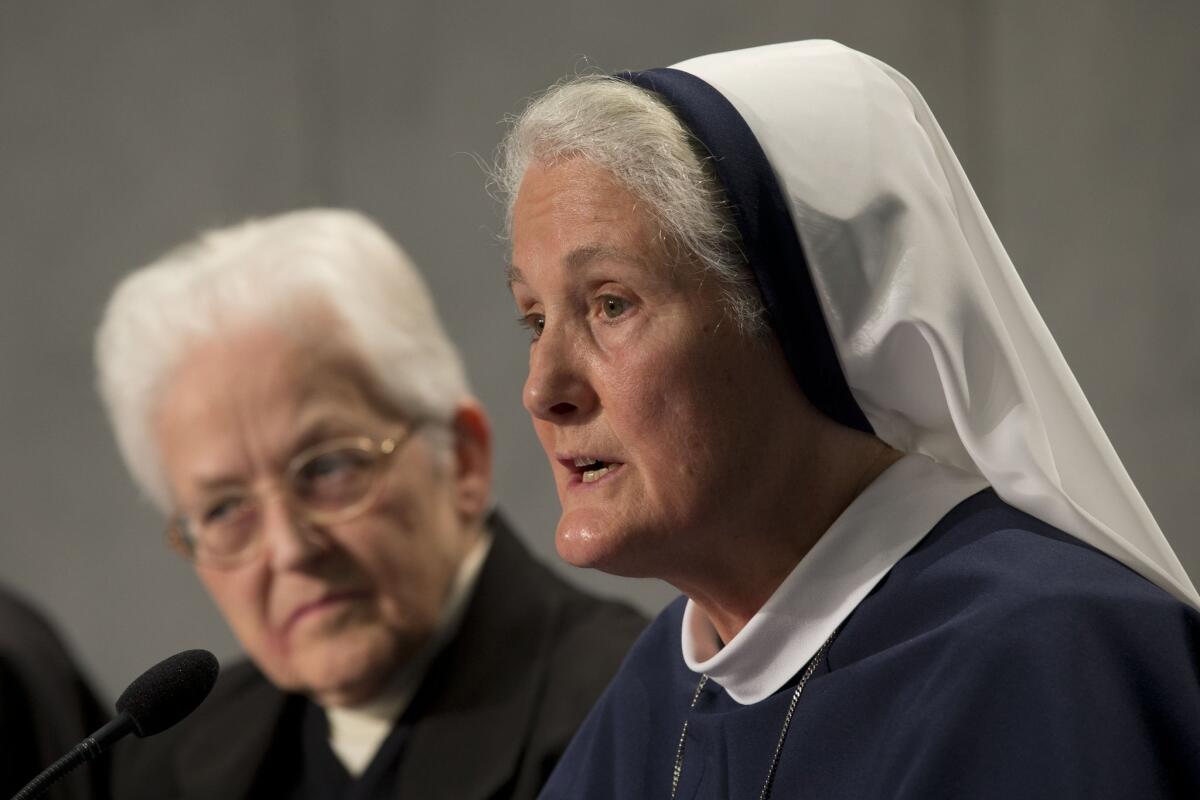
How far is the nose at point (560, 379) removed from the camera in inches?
78.5

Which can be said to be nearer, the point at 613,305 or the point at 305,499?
the point at 613,305

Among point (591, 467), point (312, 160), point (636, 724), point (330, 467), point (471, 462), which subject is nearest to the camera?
point (591, 467)

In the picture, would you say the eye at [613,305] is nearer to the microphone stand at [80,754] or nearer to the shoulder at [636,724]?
the shoulder at [636,724]

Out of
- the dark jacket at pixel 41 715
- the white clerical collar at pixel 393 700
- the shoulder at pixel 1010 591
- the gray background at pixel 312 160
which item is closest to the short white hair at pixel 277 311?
the white clerical collar at pixel 393 700

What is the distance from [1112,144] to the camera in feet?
12.0

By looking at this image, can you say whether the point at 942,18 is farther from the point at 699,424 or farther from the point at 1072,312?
the point at 699,424

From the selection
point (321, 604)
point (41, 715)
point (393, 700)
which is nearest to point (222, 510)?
point (321, 604)

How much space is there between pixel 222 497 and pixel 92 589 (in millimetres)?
2376

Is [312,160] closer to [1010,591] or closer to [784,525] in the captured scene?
[784,525]

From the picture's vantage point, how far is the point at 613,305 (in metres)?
1.99

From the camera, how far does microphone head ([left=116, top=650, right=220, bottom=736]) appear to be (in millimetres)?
1888

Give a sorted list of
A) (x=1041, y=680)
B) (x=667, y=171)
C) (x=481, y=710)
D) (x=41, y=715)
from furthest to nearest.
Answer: (x=41, y=715), (x=481, y=710), (x=667, y=171), (x=1041, y=680)

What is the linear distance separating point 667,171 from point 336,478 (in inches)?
60.8

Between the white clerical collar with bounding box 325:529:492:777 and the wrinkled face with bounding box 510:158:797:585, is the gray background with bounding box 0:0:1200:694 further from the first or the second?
the wrinkled face with bounding box 510:158:797:585
